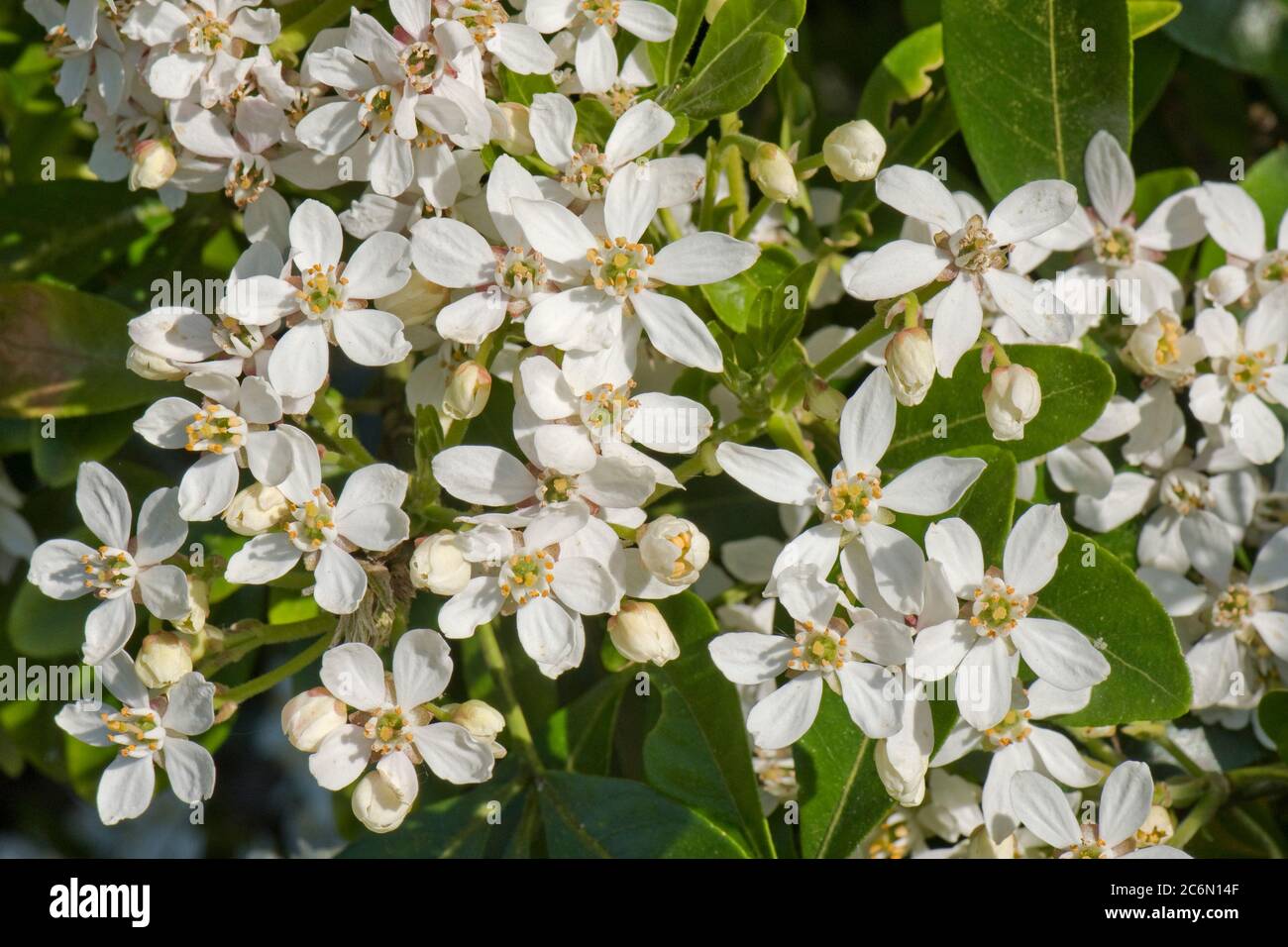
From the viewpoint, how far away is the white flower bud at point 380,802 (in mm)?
1577

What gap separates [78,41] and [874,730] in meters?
1.44

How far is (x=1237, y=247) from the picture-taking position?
77.2 inches

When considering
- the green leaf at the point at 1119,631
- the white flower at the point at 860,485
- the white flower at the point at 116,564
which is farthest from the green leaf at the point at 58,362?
the green leaf at the point at 1119,631

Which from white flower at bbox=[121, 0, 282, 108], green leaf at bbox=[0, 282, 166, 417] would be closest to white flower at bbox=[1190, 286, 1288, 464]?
white flower at bbox=[121, 0, 282, 108]

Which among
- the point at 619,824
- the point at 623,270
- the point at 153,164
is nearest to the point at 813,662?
the point at 619,824

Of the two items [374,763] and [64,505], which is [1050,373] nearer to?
[374,763]

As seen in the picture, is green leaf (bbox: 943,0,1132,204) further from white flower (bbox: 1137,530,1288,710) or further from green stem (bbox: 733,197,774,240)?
white flower (bbox: 1137,530,1288,710)

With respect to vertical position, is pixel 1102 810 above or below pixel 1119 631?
below

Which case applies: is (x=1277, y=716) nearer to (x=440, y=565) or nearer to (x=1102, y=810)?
(x=1102, y=810)

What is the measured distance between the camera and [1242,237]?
1965 millimetres

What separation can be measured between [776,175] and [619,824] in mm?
961

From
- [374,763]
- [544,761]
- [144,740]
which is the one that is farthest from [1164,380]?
[144,740]

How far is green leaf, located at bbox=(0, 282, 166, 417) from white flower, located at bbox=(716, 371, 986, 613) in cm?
105

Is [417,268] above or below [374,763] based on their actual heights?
above
